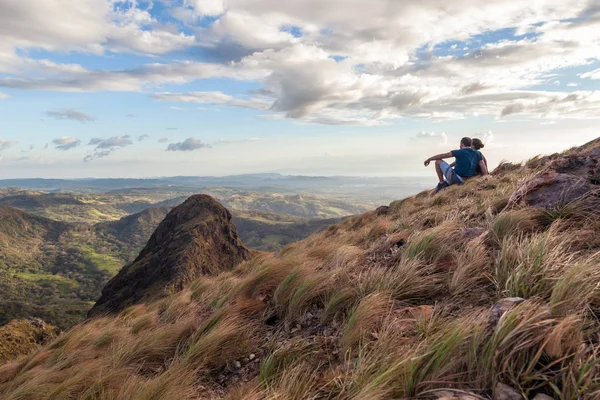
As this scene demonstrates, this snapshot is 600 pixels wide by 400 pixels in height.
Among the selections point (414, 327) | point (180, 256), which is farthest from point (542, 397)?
point (180, 256)

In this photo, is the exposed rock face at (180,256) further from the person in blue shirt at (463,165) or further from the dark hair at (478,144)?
the dark hair at (478,144)

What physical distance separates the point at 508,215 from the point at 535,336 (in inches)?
124

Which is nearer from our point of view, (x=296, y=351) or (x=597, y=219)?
(x=296, y=351)

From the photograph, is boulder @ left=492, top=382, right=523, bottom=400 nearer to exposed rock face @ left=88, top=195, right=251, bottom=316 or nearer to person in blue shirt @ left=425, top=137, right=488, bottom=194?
person in blue shirt @ left=425, top=137, right=488, bottom=194

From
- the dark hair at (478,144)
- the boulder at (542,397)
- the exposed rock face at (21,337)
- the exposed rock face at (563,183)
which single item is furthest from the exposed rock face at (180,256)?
the boulder at (542,397)

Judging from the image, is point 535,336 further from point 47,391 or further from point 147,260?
point 147,260

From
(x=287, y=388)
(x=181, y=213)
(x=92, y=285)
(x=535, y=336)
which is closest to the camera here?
(x=535, y=336)

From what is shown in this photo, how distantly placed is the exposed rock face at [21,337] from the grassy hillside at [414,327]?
2026cm

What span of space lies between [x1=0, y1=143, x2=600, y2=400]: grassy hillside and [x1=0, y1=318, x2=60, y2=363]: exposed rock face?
66.5 ft

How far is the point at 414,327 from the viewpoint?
117 inches

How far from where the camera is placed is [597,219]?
13.8 ft

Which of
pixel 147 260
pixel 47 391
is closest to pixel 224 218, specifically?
pixel 147 260

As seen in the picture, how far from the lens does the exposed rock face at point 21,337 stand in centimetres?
2008

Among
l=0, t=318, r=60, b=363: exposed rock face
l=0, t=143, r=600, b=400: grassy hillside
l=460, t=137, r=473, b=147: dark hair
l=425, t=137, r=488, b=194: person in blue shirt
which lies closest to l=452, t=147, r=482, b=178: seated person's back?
l=425, t=137, r=488, b=194: person in blue shirt
